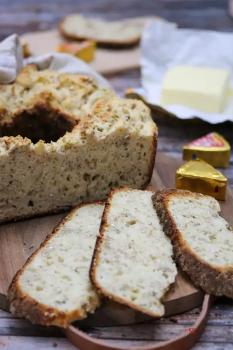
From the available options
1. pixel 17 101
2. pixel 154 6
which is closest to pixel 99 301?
pixel 17 101

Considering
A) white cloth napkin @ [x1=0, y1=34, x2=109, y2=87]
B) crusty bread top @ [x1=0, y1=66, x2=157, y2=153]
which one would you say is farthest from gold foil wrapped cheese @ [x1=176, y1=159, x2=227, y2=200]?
white cloth napkin @ [x1=0, y1=34, x2=109, y2=87]

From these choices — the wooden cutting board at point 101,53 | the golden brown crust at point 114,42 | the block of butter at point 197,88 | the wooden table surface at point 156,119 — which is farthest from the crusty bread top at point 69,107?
the golden brown crust at point 114,42

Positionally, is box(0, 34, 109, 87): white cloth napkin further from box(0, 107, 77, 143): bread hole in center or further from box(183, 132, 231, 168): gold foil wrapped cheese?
box(183, 132, 231, 168): gold foil wrapped cheese

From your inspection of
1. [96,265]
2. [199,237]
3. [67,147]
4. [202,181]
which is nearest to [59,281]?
[96,265]

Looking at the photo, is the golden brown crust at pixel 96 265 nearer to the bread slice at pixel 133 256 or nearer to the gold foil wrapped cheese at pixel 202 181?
the bread slice at pixel 133 256

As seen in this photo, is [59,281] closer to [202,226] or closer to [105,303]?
[105,303]
